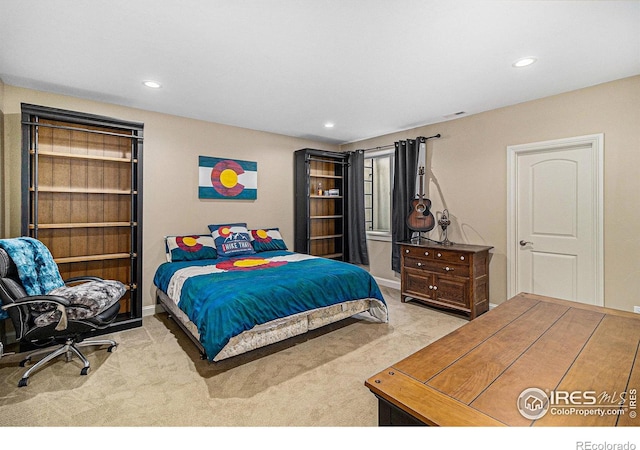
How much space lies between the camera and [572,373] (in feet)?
3.60

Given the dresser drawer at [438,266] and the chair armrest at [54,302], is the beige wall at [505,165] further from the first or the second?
the chair armrest at [54,302]

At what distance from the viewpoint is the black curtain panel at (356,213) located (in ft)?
17.3

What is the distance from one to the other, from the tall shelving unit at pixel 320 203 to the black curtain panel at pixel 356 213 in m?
0.12

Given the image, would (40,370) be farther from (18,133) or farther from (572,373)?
(572,373)

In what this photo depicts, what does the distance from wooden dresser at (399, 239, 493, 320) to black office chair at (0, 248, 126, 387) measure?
3372 mm

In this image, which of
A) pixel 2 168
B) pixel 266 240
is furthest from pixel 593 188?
pixel 2 168

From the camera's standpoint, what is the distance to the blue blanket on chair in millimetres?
2453

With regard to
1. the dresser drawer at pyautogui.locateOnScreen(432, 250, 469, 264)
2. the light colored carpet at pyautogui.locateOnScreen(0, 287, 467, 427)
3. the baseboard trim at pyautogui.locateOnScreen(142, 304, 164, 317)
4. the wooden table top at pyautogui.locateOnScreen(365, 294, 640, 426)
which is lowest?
the light colored carpet at pyautogui.locateOnScreen(0, 287, 467, 427)

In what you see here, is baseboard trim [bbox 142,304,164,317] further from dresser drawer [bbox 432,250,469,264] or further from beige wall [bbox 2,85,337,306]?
dresser drawer [bbox 432,250,469,264]

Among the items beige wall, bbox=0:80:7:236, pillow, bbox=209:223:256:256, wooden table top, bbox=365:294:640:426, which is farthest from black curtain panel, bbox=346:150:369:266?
beige wall, bbox=0:80:7:236

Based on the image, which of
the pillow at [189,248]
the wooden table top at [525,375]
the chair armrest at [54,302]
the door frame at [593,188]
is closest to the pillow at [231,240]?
the pillow at [189,248]

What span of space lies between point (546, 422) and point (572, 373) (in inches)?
13.8
